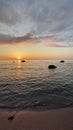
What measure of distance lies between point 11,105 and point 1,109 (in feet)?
4.23

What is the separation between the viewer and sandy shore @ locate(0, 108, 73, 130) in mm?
8461

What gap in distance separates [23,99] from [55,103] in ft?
12.4

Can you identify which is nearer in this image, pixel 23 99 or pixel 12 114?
pixel 12 114

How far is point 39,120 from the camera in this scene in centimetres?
943

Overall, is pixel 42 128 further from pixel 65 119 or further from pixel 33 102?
pixel 33 102

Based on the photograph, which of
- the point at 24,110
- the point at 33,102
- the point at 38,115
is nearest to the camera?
the point at 38,115

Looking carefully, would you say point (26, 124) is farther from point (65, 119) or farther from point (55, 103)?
point (55, 103)

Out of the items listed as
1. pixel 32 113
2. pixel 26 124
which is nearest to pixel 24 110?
pixel 32 113

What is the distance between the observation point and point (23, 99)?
14812 millimetres

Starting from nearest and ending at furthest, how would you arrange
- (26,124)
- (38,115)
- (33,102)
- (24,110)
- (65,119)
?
(26,124) → (65,119) → (38,115) → (24,110) → (33,102)

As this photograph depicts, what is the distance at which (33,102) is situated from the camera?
13.8m

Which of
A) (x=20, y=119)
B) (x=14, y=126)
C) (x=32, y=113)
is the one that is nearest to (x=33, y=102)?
(x=32, y=113)

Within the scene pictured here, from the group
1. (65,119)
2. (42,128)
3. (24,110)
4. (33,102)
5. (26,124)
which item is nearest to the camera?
(42,128)

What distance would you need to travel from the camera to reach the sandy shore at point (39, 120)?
846 centimetres
